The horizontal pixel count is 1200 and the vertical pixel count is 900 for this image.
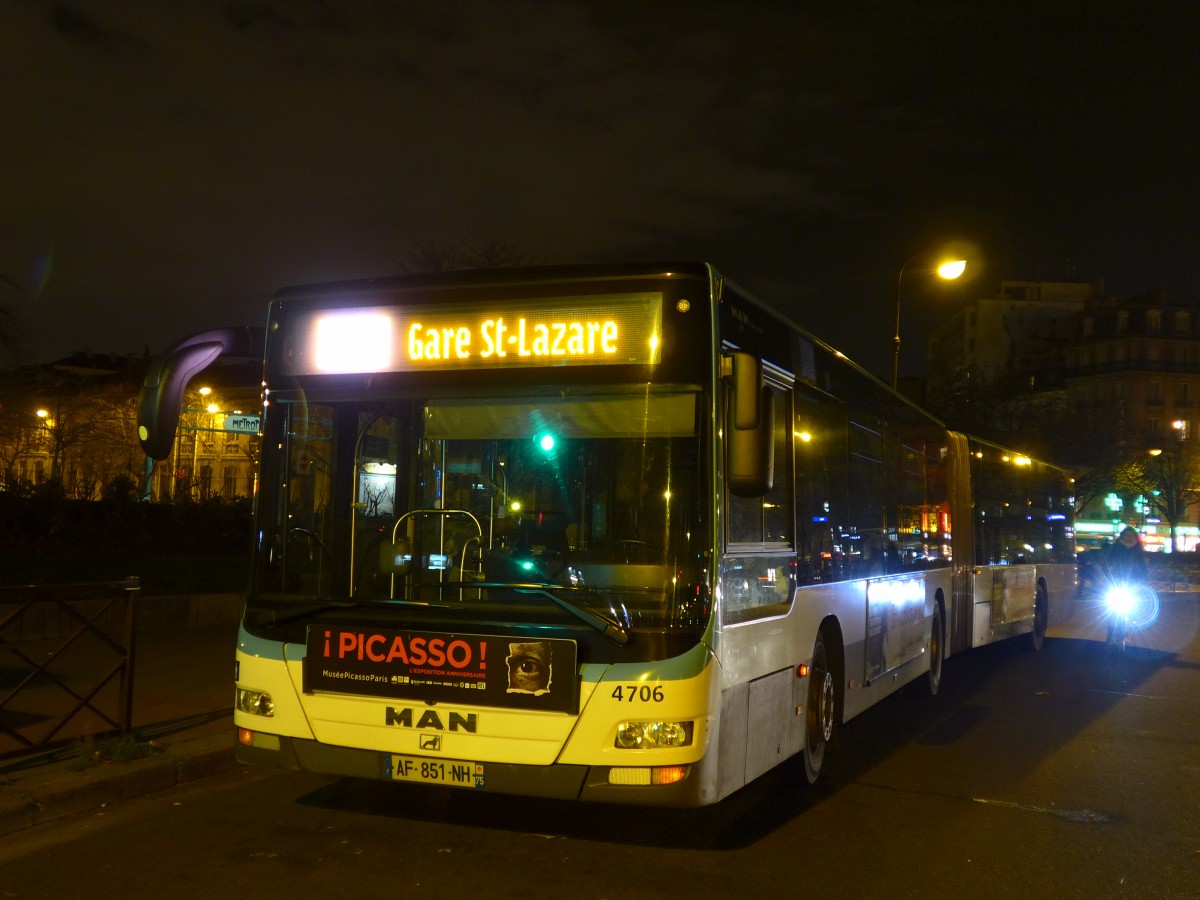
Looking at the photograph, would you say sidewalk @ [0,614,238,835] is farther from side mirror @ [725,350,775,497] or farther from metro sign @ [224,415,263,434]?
side mirror @ [725,350,775,497]

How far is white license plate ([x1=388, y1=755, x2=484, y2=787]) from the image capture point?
591 cm

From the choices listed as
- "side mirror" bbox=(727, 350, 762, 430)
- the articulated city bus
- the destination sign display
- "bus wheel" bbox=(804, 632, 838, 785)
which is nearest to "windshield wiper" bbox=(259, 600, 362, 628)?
the articulated city bus

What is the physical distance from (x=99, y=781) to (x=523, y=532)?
11.1 feet

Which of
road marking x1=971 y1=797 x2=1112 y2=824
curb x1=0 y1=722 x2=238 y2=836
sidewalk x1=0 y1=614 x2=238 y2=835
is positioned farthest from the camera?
road marking x1=971 y1=797 x2=1112 y2=824

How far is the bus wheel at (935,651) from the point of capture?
12633 millimetres

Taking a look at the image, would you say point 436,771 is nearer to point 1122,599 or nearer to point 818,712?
point 818,712

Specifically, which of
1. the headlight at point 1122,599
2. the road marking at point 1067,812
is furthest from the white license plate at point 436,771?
the headlight at point 1122,599

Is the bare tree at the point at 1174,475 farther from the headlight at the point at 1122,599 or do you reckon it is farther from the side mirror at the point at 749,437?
the side mirror at the point at 749,437

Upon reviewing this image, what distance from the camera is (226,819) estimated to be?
702cm

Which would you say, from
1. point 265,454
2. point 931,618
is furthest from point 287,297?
point 931,618

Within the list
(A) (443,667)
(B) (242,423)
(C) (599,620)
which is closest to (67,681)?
(B) (242,423)

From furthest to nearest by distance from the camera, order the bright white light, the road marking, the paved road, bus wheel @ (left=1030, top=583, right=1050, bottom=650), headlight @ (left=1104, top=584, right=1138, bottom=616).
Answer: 1. bus wheel @ (left=1030, top=583, right=1050, bottom=650)
2. headlight @ (left=1104, top=584, right=1138, bottom=616)
3. the road marking
4. the bright white light
5. the paved road

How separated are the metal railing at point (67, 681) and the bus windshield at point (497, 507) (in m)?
2.42

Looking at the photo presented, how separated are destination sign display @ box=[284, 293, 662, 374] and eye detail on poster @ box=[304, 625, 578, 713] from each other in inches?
57.2
